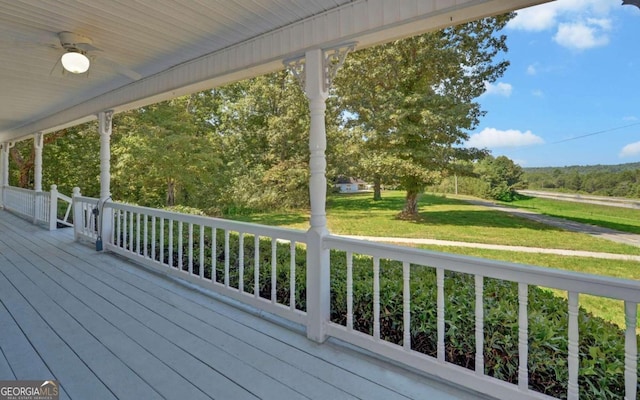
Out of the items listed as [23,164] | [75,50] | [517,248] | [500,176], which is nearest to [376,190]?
[500,176]

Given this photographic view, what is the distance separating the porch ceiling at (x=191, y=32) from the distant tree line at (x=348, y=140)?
19.5 ft

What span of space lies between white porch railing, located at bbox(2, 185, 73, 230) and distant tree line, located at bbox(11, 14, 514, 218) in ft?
6.50

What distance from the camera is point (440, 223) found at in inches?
413

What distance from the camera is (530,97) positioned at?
9305 mm

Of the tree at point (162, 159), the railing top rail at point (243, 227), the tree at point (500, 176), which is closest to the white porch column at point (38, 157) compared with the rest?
the tree at point (162, 159)

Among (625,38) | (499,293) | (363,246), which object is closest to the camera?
(363,246)

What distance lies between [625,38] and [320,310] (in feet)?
28.5

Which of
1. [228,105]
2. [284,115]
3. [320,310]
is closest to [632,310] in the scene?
[320,310]

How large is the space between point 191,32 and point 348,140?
26.5 ft

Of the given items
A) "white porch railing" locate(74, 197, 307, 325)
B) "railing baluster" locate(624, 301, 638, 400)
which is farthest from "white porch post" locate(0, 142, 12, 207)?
"railing baluster" locate(624, 301, 638, 400)

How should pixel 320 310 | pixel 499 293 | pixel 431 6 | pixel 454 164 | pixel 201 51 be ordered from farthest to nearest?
pixel 454 164 → pixel 201 51 → pixel 499 293 → pixel 320 310 → pixel 431 6

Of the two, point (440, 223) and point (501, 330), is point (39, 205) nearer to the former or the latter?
point (501, 330)

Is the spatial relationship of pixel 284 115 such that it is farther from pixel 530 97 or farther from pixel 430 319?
pixel 430 319

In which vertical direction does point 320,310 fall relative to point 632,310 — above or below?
below
